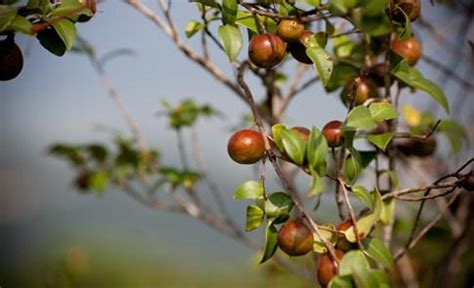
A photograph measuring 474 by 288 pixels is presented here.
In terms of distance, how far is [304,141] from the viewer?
62cm

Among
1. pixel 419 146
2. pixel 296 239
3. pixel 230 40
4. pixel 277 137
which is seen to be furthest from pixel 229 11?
pixel 419 146

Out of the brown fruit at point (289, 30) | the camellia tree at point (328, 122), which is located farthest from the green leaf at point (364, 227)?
the brown fruit at point (289, 30)

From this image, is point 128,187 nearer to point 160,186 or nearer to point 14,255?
point 160,186

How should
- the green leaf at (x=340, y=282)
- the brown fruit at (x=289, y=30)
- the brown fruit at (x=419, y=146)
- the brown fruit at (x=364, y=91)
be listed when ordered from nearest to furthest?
the green leaf at (x=340, y=282), the brown fruit at (x=289, y=30), the brown fruit at (x=364, y=91), the brown fruit at (x=419, y=146)

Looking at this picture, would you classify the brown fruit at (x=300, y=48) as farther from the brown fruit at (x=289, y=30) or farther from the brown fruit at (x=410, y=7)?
the brown fruit at (x=410, y=7)

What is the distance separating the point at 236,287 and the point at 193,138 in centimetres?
131

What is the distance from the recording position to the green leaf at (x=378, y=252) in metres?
0.64

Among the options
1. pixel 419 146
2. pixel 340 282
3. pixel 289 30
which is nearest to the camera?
pixel 340 282

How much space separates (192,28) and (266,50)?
23 centimetres

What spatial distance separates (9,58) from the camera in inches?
24.9

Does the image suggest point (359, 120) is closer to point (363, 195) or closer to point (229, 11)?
point (363, 195)

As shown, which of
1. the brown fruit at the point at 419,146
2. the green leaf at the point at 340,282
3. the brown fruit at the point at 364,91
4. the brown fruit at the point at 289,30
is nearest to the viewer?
the green leaf at the point at 340,282

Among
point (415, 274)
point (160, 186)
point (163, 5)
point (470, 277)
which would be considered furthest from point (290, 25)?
A: point (470, 277)

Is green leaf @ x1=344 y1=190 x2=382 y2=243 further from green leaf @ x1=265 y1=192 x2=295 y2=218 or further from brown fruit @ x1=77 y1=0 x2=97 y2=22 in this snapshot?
brown fruit @ x1=77 y1=0 x2=97 y2=22
